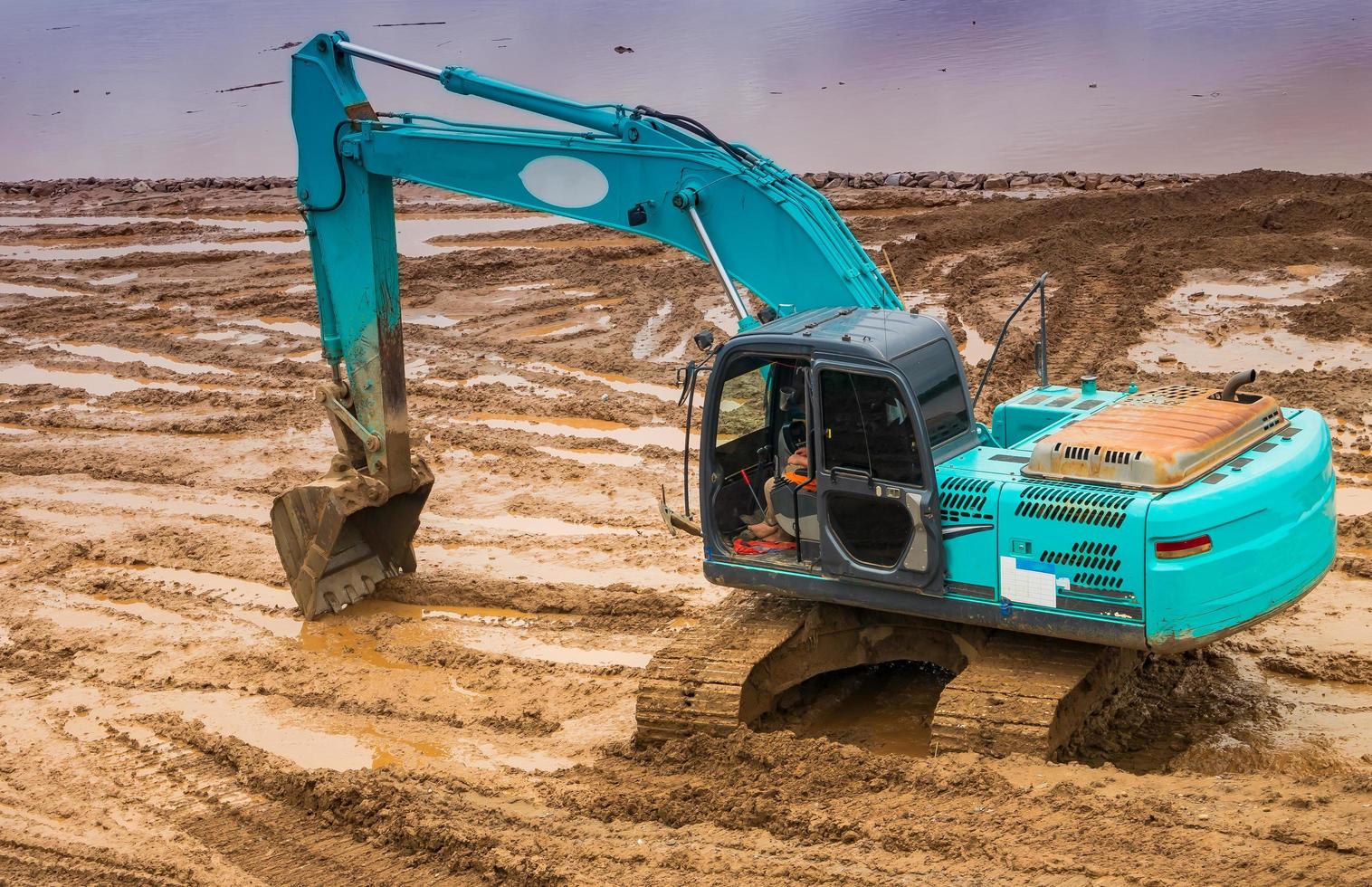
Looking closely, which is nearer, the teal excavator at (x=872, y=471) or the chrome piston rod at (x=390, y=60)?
the teal excavator at (x=872, y=471)

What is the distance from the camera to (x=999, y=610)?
668cm

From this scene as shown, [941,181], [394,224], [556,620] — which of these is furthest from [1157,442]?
[941,181]

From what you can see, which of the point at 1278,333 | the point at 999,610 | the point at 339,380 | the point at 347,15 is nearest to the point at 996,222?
the point at 1278,333

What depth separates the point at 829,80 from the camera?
33688 millimetres

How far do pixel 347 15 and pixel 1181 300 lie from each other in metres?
45.3

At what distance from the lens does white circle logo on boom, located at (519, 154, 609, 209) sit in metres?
8.20

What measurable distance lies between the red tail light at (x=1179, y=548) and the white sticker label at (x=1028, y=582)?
0.48 m

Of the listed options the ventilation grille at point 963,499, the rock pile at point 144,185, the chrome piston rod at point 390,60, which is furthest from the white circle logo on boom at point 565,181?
the rock pile at point 144,185

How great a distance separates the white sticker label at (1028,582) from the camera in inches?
256

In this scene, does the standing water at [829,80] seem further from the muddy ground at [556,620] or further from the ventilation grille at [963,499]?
the ventilation grille at [963,499]

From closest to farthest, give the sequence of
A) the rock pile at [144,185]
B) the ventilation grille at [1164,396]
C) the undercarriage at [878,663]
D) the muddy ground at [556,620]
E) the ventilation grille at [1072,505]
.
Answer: the muddy ground at [556,620], the ventilation grille at [1072,505], the undercarriage at [878,663], the ventilation grille at [1164,396], the rock pile at [144,185]

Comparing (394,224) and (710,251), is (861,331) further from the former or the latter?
(394,224)

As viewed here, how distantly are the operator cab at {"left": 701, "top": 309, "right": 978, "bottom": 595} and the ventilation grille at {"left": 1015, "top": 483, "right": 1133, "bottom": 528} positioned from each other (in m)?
0.43

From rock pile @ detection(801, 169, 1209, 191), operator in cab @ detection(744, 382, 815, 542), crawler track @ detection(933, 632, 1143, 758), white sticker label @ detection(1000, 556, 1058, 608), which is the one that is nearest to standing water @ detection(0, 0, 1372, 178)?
rock pile @ detection(801, 169, 1209, 191)
